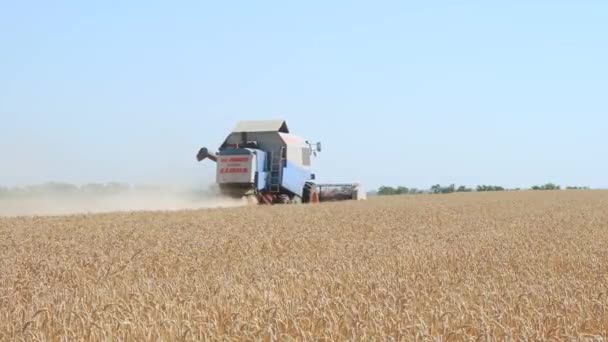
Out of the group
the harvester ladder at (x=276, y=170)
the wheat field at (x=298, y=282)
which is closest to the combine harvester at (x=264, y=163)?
the harvester ladder at (x=276, y=170)

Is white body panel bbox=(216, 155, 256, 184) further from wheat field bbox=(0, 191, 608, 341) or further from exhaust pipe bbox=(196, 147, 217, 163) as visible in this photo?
wheat field bbox=(0, 191, 608, 341)

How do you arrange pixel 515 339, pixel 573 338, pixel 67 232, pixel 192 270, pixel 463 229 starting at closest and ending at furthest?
1. pixel 573 338
2. pixel 515 339
3. pixel 192 270
4. pixel 67 232
5. pixel 463 229

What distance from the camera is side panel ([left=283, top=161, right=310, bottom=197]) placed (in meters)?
29.1

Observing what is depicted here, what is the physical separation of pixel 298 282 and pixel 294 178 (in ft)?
73.1

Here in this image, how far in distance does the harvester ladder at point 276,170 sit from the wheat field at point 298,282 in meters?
12.2

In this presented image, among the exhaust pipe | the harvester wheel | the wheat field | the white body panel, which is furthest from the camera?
the harvester wheel

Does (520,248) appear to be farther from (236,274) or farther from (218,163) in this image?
(218,163)

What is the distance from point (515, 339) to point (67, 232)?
35.5 feet

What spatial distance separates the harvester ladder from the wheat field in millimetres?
12243

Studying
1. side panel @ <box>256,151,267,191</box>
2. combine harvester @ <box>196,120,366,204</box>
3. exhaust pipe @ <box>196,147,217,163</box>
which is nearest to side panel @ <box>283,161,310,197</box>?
combine harvester @ <box>196,120,366,204</box>

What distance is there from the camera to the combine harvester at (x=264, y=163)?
27.3m

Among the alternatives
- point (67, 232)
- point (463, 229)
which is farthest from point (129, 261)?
point (463, 229)

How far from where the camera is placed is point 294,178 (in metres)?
29.8

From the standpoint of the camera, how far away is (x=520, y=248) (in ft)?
37.7
